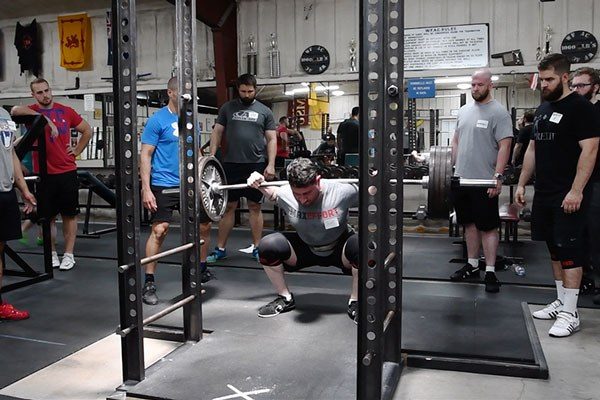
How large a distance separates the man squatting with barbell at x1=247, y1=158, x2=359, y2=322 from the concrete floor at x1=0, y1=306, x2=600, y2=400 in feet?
2.01

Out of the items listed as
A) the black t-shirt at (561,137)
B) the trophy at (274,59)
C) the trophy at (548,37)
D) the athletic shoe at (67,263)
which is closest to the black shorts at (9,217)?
the athletic shoe at (67,263)

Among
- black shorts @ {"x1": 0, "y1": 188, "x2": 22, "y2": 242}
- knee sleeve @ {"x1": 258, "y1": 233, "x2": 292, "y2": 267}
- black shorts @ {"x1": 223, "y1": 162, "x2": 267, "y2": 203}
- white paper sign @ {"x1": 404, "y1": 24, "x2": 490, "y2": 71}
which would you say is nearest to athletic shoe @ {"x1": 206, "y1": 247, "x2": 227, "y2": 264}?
black shorts @ {"x1": 223, "y1": 162, "x2": 267, "y2": 203}

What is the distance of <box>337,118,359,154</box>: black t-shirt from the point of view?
5.68m

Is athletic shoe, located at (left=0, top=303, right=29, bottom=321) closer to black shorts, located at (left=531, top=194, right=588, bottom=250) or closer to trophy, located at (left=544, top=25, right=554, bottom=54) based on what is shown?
black shorts, located at (left=531, top=194, right=588, bottom=250)

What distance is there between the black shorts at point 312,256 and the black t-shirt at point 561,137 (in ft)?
3.06

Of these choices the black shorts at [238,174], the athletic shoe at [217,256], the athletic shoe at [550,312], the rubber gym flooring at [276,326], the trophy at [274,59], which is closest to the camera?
the rubber gym flooring at [276,326]

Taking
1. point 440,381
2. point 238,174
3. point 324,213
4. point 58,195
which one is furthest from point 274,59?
point 440,381

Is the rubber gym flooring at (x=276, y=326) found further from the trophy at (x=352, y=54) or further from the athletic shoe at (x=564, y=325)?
the trophy at (x=352, y=54)

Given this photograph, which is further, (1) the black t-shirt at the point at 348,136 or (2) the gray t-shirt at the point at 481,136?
(1) the black t-shirt at the point at 348,136

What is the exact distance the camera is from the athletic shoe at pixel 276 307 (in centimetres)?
261

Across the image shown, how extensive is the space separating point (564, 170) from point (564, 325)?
2.25 feet

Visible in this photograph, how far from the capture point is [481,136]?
305 centimetres

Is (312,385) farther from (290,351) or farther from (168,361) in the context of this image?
(168,361)

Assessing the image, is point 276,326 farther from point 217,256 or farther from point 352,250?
point 217,256
